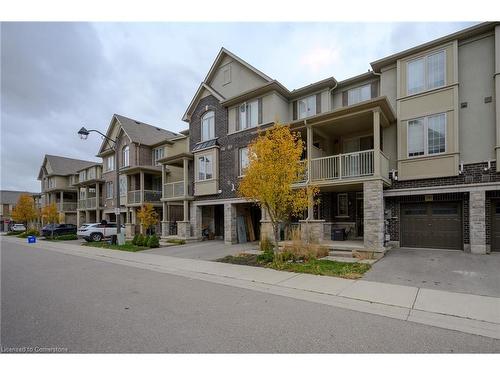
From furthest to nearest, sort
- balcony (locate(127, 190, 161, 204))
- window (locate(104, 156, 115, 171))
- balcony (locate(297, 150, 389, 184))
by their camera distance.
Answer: window (locate(104, 156, 115, 171)) → balcony (locate(127, 190, 161, 204)) → balcony (locate(297, 150, 389, 184))

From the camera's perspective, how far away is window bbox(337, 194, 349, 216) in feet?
52.7

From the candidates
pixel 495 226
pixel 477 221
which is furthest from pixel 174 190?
pixel 495 226

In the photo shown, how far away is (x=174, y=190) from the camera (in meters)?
21.9

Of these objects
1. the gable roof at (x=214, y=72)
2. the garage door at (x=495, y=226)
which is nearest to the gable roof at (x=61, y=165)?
the gable roof at (x=214, y=72)

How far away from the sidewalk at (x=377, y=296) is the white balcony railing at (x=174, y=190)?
1173cm

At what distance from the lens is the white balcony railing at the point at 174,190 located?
21.5 meters

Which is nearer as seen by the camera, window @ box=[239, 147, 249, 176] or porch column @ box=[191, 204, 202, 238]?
window @ box=[239, 147, 249, 176]

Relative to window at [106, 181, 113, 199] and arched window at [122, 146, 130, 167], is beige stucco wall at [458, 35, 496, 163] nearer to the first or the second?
arched window at [122, 146, 130, 167]

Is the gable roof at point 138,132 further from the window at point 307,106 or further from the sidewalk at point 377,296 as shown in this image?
the sidewalk at point 377,296

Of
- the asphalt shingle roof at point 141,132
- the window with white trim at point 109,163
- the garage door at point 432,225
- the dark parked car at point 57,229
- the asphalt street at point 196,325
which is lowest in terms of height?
the dark parked car at point 57,229

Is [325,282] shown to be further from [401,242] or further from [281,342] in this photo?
[401,242]

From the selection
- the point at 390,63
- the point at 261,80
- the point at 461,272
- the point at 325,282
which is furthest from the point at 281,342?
the point at 261,80

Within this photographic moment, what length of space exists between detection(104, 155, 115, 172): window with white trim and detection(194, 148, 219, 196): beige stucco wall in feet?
51.1

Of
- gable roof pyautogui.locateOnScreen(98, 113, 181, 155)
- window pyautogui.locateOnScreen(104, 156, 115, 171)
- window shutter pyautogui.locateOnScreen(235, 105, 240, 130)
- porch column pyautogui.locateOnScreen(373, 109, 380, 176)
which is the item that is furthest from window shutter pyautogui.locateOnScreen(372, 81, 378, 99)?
window pyautogui.locateOnScreen(104, 156, 115, 171)
